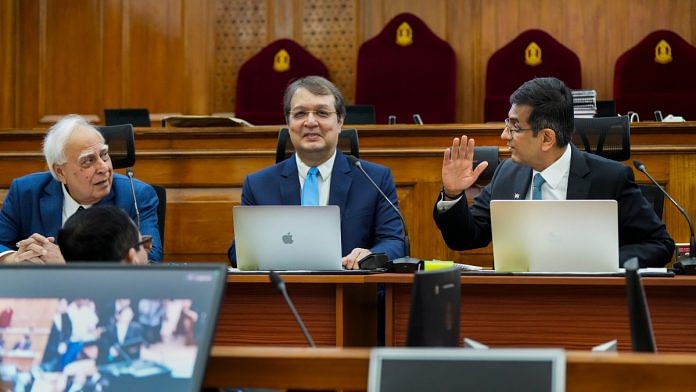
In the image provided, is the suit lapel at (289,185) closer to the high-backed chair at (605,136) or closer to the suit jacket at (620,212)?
the suit jacket at (620,212)

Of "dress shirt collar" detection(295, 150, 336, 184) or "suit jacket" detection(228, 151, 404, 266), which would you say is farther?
"dress shirt collar" detection(295, 150, 336, 184)

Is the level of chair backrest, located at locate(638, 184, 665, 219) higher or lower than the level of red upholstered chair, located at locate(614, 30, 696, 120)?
lower

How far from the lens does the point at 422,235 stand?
15.3ft

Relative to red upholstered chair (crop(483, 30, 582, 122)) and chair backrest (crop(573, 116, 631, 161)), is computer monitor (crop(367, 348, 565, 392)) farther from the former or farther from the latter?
red upholstered chair (crop(483, 30, 582, 122))

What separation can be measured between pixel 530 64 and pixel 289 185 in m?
3.35

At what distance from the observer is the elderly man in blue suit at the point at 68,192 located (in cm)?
354

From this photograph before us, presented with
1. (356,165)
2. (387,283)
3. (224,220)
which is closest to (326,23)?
(224,220)

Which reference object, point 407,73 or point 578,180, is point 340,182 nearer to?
point 578,180

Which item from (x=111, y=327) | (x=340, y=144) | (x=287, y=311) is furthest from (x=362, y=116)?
(x=111, y=327)

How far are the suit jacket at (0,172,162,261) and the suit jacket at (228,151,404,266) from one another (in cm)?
33

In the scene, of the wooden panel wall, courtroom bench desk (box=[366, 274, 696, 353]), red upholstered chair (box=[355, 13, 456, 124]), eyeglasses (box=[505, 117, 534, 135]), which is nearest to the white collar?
eyeglasses (box=[505, 117, 534, 135])

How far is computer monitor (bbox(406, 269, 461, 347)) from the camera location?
1447 millimetres

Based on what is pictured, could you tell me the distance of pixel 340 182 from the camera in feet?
12.1

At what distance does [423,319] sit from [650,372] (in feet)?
1.11
